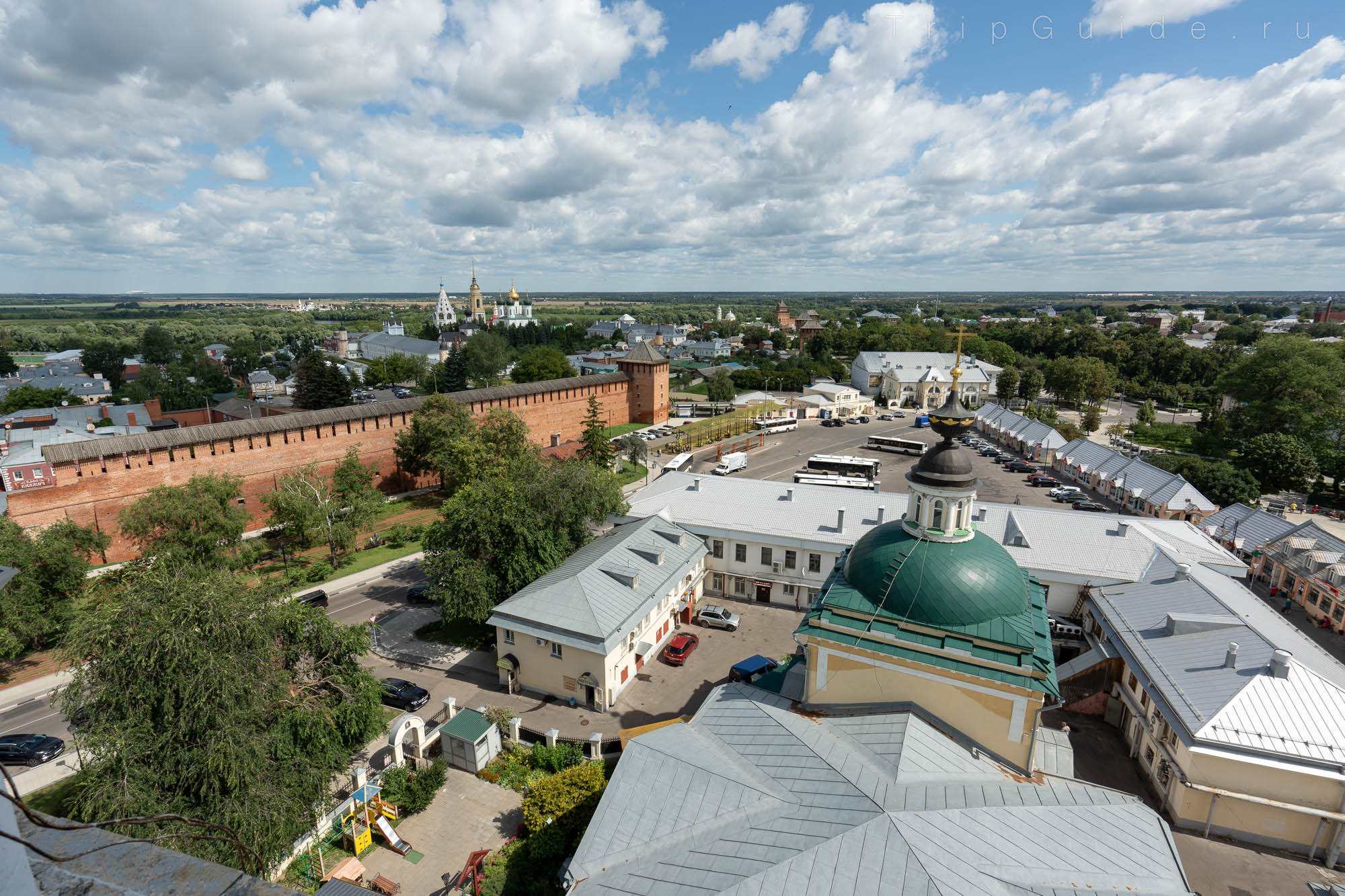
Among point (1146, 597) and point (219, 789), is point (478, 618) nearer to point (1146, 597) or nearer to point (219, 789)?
point (219, 789)

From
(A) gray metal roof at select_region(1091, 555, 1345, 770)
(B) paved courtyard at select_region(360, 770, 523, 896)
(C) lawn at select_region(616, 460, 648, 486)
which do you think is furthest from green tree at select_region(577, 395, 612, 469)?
(A) gray metal roof at select_region(1091, 555, 1345, 770)

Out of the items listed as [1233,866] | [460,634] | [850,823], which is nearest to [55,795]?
[460,634]

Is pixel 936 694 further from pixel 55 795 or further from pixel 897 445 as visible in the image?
pixel 897 445

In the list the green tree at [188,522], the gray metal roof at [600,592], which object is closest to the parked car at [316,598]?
the green tree at [188,522]

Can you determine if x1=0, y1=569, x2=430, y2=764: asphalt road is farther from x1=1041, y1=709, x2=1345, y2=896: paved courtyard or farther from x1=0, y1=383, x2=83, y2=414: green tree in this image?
x1=0, y1=383, x2=83, y2=414: green tree

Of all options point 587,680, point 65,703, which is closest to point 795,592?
point 587,680
